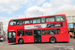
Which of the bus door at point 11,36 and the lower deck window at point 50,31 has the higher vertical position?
the lower deck window at point 50,31

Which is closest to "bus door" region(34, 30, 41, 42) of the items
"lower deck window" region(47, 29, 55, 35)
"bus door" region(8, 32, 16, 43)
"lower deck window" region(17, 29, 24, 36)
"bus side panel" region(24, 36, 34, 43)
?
"bus side panel" region(24, 36, 34, 43)

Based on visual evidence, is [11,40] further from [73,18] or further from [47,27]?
[73,18]

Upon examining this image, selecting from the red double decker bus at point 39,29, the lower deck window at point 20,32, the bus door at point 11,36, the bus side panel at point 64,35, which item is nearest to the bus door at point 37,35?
the red double decker bus at point 39,29

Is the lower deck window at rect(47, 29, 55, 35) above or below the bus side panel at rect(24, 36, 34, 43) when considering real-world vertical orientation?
above

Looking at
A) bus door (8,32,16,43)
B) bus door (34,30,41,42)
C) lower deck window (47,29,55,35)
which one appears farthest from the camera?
bus door (8,32,16,43)

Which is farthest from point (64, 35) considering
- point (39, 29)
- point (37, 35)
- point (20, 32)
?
point (20, 32)

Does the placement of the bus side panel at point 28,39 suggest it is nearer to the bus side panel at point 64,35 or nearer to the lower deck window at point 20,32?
the lower deck window at point 20,32

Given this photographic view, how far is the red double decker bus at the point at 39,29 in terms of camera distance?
44.5 feet

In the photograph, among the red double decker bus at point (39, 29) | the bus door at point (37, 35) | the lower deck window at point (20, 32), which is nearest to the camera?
the red double decker bus at point (39, 29)

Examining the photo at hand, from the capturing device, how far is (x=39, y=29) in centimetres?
1422

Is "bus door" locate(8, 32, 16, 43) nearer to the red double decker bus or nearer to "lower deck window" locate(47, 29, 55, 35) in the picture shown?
the red double decker bus

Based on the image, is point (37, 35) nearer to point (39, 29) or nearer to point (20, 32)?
point (39, 29)

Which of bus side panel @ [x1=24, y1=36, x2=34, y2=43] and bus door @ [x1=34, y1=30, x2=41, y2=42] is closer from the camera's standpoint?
bus door @ [x1=34, y1=30, x2=41, y2=42]

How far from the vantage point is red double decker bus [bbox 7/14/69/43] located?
13570 millimetres
